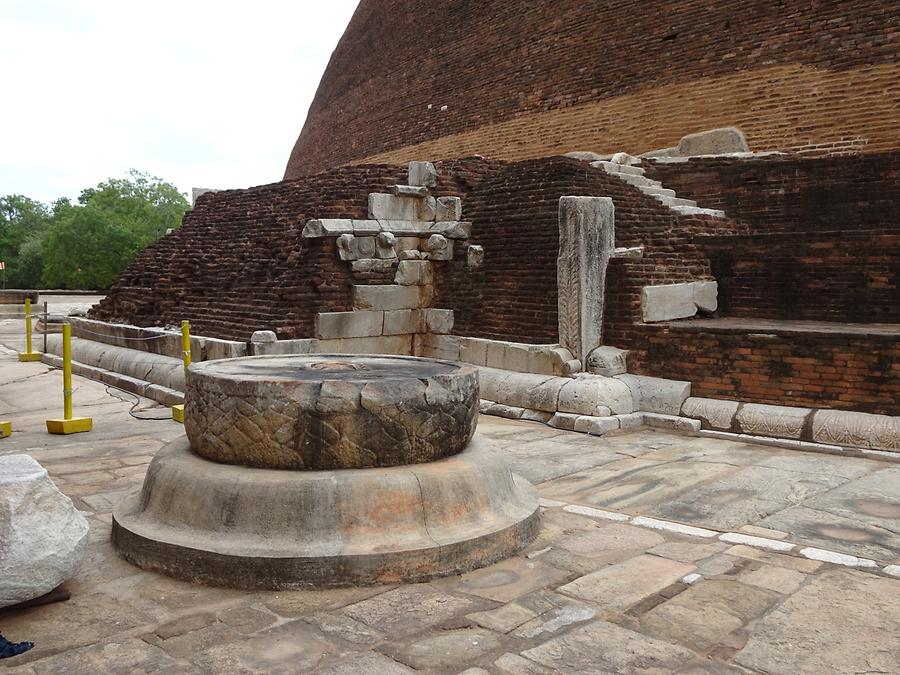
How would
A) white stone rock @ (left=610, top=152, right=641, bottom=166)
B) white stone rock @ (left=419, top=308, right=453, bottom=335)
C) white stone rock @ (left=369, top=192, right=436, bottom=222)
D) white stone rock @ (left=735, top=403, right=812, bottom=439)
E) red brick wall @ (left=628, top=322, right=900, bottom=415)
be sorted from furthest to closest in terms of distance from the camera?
white stone rock @ (left=610, top=152, right=641, bottom=166), white stone rock @ (left=419, top=308, right=453, bottom=335), white stone rock @ (left=369, top=192, right=436, bottom=222), white stone rock @ (left=735, top=403, right=812, bottom=439), red brick wall @ (left=628, top=322, right=900, bottom=415)

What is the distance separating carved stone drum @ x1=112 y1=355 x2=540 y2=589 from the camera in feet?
10.9

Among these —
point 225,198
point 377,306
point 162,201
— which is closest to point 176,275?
point 225,198

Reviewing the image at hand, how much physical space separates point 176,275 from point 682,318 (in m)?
6.72

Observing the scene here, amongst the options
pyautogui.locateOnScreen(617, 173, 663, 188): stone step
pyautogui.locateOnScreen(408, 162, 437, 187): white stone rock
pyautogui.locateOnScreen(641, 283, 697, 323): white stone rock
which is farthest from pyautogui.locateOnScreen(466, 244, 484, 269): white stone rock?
pyautogui.locateOnScreen(641, 283, 697, 323): white stone rock

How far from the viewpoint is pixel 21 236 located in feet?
149

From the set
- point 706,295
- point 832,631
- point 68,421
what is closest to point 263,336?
point 68,421

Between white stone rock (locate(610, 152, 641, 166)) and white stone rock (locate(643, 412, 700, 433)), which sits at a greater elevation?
white stone rock (locate(610, 152, 641, 166))

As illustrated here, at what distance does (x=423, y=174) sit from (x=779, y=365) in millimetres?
4615

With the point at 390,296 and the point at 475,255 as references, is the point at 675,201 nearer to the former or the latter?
the point at 475,255

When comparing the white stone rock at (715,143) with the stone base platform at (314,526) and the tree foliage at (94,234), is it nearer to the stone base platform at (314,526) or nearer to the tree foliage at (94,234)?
the stone base platform at (314,526)

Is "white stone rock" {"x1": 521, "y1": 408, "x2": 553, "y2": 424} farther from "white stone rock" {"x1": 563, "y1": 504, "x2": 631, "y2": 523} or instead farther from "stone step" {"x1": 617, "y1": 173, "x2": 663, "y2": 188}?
"stone step" {"x1": 617, "y1": 173, "x2": 663, "y2": 188}

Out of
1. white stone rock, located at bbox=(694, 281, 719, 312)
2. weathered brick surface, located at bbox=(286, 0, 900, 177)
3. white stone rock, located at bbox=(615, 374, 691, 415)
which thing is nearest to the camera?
white stone rock, located at bbox=(615, 374, 691, 415)

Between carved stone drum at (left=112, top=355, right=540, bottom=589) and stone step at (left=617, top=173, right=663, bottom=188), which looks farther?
stone step at (left=617, top=173, right=663, bottom=188)

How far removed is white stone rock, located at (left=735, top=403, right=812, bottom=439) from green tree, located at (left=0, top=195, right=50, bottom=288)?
3815 cm
